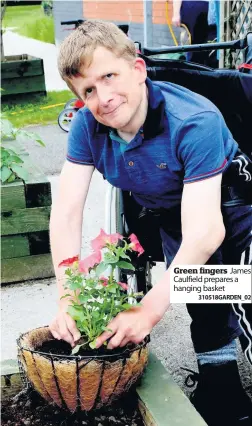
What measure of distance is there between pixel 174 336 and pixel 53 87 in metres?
7.16

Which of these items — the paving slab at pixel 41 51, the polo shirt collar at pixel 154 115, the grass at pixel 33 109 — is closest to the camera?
the polo shirt collar at pixel 154 115

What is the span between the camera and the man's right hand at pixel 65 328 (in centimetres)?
162

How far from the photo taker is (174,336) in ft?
9.06

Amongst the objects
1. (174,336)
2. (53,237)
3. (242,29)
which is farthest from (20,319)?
(242,29)

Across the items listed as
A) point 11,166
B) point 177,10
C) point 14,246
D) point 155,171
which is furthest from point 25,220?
point 177,10

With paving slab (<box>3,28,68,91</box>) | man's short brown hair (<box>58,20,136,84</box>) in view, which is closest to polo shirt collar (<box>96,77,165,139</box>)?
man's short brown hair (<box>58,20,136,84</box>)

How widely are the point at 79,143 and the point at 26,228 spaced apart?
130 cm

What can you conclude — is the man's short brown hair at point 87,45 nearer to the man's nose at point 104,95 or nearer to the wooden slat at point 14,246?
the man's nose at point 104,95

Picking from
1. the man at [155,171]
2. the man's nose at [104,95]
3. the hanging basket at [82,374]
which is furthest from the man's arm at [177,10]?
the hanging basket at [82,374]

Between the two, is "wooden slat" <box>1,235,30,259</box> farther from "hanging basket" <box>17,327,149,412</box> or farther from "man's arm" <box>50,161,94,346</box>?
"hanging basket" <box>17,327,149,412</box>

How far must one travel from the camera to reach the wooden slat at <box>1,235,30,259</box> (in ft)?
10.3

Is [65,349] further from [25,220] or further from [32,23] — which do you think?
[32,23]

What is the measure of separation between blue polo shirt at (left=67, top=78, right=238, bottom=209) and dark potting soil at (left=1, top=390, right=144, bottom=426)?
0.57 m

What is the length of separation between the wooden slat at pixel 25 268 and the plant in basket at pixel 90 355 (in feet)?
5.12
